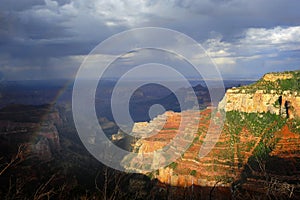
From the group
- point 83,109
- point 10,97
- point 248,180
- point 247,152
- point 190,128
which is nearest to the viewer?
point 248,180

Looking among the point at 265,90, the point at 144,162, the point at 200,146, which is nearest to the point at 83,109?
the point at 144,162

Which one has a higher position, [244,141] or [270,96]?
[270,96]

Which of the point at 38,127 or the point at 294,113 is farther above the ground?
the point at 294,113

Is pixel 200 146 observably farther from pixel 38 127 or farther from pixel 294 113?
pixel 38 127

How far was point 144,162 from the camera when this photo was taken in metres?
48.0

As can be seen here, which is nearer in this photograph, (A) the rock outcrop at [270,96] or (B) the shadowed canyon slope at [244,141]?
(B) the shadowed canyon slope at [244,141]

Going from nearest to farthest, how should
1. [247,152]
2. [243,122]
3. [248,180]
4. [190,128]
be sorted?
[248,180]
[247,152]
[243,122]
[190,128]

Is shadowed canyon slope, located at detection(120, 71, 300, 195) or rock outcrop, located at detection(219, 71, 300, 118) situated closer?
shadowed canyon slope, located at detection(120, 71, 300, 195)

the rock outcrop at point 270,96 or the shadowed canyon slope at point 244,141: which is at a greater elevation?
the rock outcrop at point 270,96

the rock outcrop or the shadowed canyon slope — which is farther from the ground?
the rock outcrop

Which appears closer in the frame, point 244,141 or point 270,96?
point 244,141

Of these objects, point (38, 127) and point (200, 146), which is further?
point (38, 127)

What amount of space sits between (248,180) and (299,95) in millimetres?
15207

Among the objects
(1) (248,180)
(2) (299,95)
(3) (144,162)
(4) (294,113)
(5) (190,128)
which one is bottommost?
(3) (144,162)
